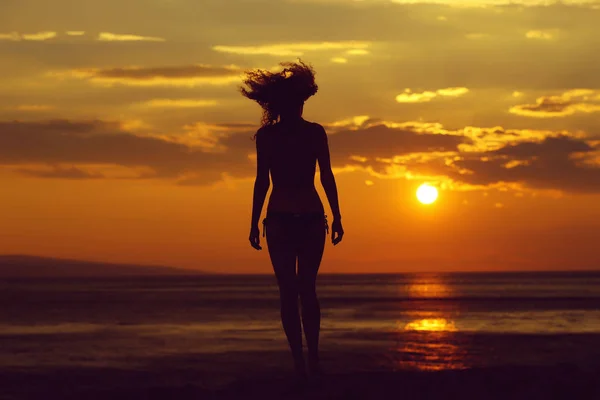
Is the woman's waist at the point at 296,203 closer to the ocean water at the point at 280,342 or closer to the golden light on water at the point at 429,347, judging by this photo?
the golden light on water at the point at 429,347

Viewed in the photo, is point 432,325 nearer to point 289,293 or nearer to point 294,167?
point 289,293

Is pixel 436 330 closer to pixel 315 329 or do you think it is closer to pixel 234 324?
pixel 234 324

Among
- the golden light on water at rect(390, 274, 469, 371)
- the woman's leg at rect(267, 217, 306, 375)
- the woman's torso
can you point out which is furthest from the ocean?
the woman's torso

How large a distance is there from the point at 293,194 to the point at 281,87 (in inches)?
38.0

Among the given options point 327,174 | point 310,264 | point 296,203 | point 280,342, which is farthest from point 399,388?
point 280,342

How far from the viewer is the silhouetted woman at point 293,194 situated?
841 centimetres

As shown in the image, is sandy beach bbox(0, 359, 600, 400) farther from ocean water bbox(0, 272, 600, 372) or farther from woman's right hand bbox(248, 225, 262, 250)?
ocean water bbox(0, 272, 600, 372)

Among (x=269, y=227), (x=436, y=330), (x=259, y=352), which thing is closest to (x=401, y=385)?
(x=269, y=227)

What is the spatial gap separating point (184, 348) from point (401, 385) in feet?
35.1

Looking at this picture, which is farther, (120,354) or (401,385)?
(120,354)

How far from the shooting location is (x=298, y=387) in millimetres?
7816

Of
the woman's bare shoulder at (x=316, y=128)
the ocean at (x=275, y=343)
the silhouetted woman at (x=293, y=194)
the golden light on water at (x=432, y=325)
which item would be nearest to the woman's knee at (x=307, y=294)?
the silhouetted woman at (x=293, y=194)

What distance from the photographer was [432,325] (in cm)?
2689

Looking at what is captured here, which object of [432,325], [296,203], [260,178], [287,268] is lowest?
[287,268]
